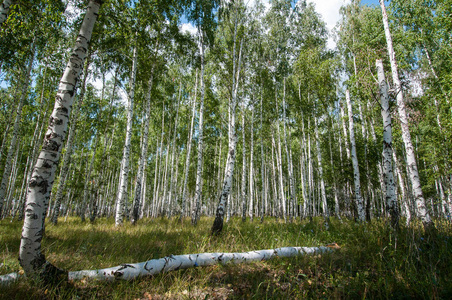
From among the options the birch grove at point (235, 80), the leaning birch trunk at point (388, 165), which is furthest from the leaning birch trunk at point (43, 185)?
the leaning birch trunk at point (388, 165)

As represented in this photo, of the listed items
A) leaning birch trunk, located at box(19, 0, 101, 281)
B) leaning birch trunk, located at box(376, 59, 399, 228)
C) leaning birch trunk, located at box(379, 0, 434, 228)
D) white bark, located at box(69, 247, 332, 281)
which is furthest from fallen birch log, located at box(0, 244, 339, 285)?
leaning birch trunk, located at box(379, 0, 434, 228)

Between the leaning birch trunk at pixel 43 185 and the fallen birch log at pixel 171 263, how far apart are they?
Result: 0.79 feet

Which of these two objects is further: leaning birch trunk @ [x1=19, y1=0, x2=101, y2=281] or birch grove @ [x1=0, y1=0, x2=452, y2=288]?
birch grove @ [x1=0, y1=0, x2=452, y2=288]

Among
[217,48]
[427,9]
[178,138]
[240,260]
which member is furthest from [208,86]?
[427,9]

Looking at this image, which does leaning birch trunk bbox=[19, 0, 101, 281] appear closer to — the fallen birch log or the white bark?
the fallen birch log

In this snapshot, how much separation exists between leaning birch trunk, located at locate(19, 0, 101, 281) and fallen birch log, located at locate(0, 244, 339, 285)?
242 mm

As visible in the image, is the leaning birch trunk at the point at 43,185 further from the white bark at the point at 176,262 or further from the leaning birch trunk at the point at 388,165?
the leaning birch trunk at the point at 388,165

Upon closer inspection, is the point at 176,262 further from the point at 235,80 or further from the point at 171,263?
the point at 235,80

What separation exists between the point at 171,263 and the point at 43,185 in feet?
6.91

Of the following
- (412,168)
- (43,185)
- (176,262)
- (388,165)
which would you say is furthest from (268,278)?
(412,168)

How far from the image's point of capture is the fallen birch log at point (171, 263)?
8.81ft

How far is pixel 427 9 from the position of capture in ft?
44.0

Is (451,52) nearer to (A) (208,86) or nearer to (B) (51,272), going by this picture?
(A) (208,86)

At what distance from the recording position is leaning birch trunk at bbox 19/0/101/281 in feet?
7.92
